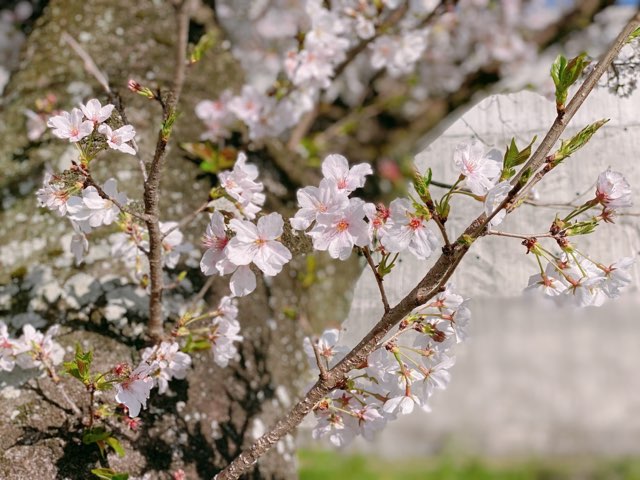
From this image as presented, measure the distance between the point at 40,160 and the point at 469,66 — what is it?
9.61 feet

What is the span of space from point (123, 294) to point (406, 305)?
2.59 feet

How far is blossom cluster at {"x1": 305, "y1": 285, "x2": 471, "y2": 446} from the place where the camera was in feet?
3.58

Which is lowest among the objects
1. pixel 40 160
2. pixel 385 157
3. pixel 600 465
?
pixel 40 160

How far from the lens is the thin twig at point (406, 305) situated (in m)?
0.99

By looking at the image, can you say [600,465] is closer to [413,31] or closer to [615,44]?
[413,31]

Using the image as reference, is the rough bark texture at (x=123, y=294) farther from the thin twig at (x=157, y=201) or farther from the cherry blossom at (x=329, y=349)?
the cherry blossom at (x=329, y=349)

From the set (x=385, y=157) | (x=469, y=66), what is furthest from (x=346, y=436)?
(x=469, y=66)

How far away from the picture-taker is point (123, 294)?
1555 mm

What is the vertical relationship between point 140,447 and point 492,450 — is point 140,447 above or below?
below

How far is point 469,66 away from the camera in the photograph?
13.5 ft

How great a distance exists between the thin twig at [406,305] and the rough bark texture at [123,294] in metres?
0.28

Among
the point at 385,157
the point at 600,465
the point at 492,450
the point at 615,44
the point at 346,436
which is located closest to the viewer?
the point at 615,44

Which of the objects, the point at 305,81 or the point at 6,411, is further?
the point at 305,81

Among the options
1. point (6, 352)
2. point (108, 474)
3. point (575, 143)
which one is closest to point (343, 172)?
point (575, 143)
